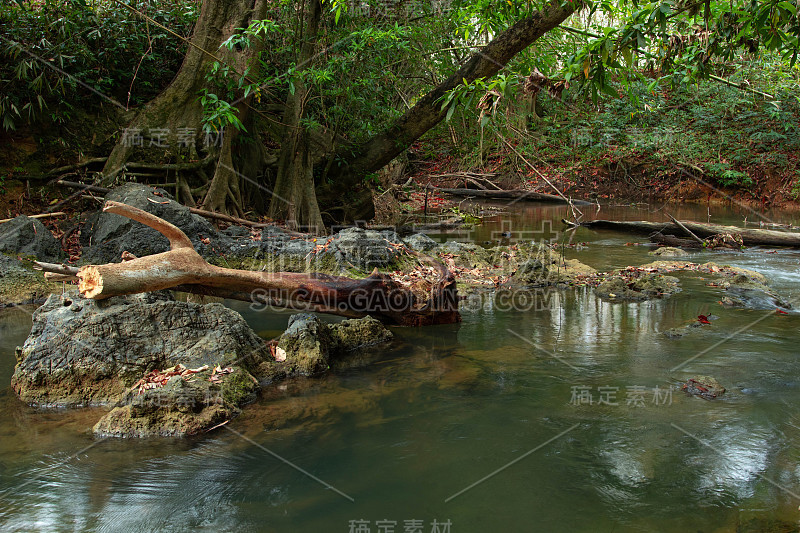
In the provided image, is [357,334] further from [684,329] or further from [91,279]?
[684,329]

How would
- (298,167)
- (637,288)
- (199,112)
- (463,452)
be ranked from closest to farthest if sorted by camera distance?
(463,452), (637,288), (199,112), (298,167)

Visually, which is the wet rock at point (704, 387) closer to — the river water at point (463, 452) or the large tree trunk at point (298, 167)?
the river water at point (463, 452)

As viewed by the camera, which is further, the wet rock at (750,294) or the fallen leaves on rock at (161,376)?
the wet rock at (750,294)

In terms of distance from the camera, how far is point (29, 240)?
261 inches

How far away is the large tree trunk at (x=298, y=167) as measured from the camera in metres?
8.81

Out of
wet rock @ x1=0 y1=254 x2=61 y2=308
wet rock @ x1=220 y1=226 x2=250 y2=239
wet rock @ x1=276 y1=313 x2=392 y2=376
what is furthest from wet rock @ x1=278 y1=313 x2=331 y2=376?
wet rock @ x1=0 y1=254 x2=61 y2=308

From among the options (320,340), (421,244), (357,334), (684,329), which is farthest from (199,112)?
(684,329)

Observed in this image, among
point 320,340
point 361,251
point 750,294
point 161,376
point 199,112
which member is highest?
point 199,112

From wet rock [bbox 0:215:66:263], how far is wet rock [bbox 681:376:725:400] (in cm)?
662

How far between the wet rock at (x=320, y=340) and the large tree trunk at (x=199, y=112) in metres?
4.03

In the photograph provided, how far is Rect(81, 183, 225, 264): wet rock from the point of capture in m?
6.51

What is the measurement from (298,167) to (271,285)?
194 inches

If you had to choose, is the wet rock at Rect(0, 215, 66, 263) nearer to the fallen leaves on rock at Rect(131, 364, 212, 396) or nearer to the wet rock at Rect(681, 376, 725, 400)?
the fallen leaves on rock at Rect(131, 364, 212, 396)

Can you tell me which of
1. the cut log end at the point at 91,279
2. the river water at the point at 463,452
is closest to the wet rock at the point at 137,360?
the river water at the point at 463,452
